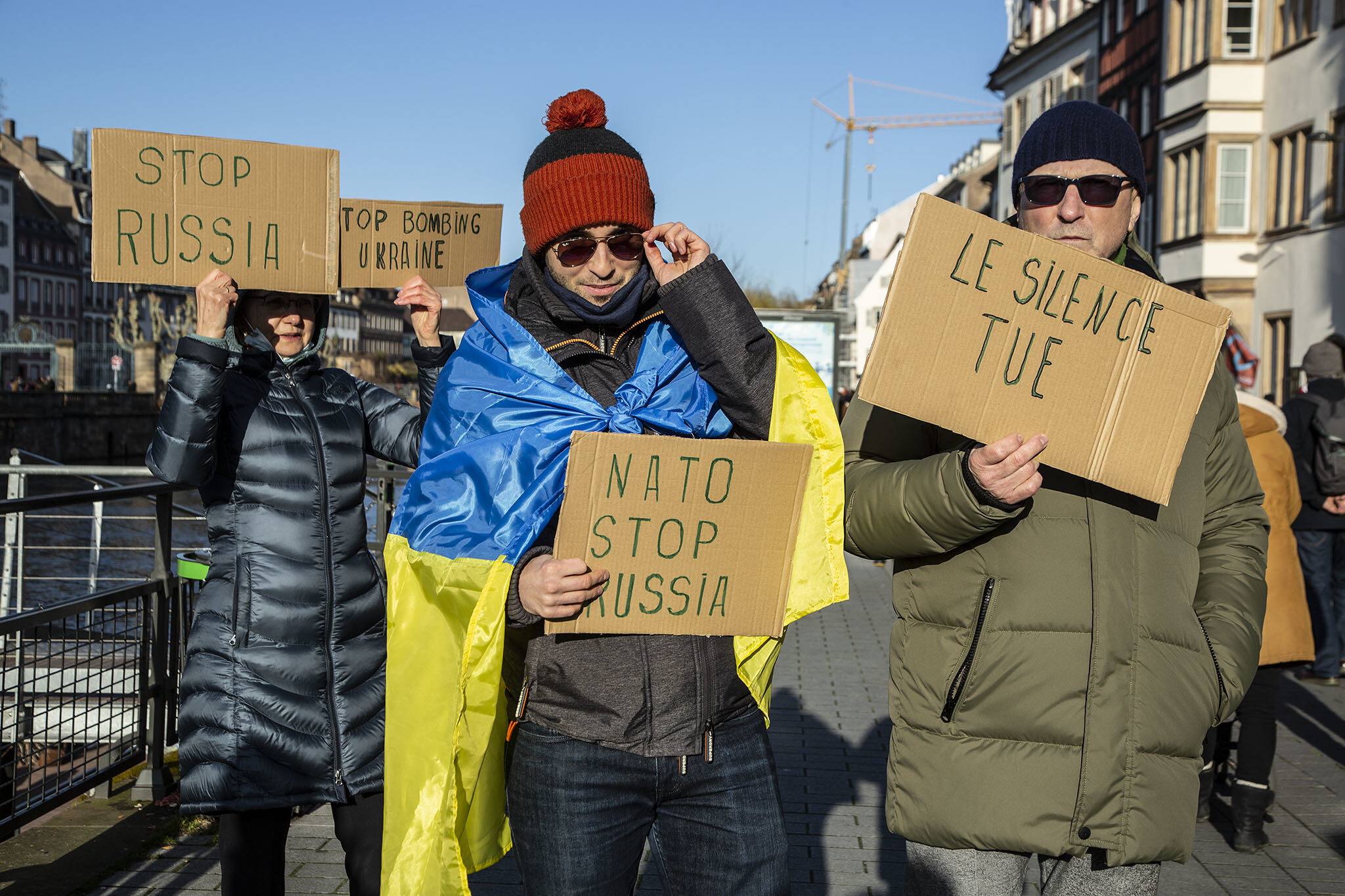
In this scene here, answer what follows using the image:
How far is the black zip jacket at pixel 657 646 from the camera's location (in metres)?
2.64

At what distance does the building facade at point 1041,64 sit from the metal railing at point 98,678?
114ft

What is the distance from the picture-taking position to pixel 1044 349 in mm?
2551

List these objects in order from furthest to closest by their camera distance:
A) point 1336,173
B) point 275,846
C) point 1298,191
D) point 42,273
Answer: point 42,273 → point 1298,191 → point 1336,173 → point 275,846

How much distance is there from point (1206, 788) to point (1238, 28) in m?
24.7

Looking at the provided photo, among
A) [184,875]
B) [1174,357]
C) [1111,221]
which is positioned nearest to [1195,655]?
[1174,357]

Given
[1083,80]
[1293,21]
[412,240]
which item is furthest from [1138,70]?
[412,240]

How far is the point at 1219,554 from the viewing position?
283cm

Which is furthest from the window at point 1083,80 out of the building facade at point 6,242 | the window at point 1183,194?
the building facade at point 6,242

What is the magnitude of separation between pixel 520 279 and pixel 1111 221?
125 centimetres

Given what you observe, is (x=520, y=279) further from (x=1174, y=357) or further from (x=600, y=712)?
(x=1174, y=357)

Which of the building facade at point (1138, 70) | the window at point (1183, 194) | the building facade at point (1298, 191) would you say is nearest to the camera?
the building facade at point (1298, 191)

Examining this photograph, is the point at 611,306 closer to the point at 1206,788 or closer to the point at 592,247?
the point at 592,247

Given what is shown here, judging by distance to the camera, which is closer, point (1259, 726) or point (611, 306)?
point (611, 306)

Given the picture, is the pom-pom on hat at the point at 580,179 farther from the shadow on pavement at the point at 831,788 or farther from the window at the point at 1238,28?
the window at the point at 1238,28
